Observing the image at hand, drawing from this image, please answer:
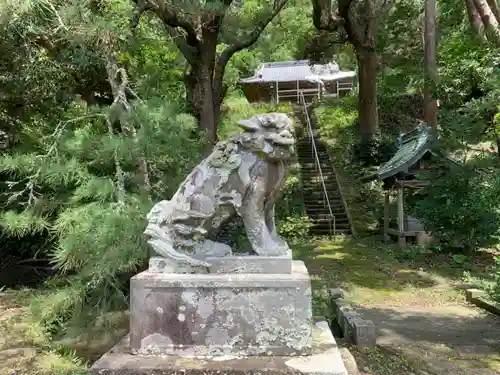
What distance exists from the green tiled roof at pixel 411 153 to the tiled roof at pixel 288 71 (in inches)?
527

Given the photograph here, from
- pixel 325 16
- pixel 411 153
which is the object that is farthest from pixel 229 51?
pixel 411 153

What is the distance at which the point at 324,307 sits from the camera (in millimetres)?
5816

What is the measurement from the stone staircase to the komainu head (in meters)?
9.55

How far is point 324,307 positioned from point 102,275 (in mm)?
2924

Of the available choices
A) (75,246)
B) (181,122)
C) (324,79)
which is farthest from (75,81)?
(324,79)

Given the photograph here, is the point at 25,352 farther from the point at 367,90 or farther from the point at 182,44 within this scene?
the point at 367,90

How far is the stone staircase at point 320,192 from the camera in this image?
1277 centimetres

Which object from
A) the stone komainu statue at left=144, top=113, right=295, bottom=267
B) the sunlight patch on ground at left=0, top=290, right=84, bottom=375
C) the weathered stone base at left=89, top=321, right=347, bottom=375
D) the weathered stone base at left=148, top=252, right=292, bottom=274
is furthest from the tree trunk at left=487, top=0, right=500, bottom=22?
the sunlight patch on ground at left=0, top=290, right=84, bottom=375

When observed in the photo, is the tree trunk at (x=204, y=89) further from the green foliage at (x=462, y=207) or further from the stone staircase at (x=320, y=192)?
the stone staircase at (x=320, y=192)

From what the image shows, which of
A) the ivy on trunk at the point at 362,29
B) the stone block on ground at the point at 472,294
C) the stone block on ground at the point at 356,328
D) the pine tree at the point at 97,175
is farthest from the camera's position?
the ivy on trunk at the point at 362,29

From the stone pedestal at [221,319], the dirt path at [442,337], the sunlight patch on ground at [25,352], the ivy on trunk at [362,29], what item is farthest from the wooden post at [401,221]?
the stone pedestal at [221,319]

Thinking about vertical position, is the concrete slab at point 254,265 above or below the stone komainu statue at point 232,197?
below

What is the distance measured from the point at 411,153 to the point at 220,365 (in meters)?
9.53

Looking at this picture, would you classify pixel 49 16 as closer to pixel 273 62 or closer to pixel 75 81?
pixel 75 81
